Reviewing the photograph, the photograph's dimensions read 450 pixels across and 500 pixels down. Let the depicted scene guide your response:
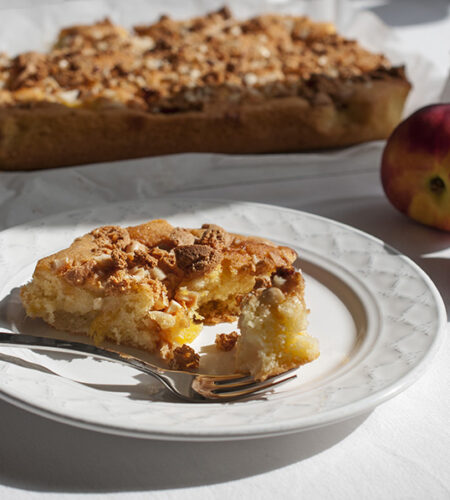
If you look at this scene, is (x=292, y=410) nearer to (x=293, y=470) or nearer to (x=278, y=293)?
(x=293, y=470)

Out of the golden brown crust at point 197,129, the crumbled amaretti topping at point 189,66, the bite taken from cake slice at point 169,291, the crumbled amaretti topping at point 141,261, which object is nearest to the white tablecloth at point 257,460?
the bite taken from cake slice at point 169,291

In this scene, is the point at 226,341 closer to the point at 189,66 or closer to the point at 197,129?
the point at 197,129

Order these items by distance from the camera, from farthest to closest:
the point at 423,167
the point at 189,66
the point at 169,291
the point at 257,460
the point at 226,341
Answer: the point at 189,66 → the point at 423,167 → the point at 169,291 → the point at 226,341 → the point at 257,460

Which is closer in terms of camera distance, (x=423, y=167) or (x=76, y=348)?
(x=76, y=348)

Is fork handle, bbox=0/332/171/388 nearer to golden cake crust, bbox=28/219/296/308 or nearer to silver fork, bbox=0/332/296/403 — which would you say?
silver fork, bbox=0/332/296/403

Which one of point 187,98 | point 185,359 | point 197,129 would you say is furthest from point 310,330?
point 187,98

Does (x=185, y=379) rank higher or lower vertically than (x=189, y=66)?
lower
